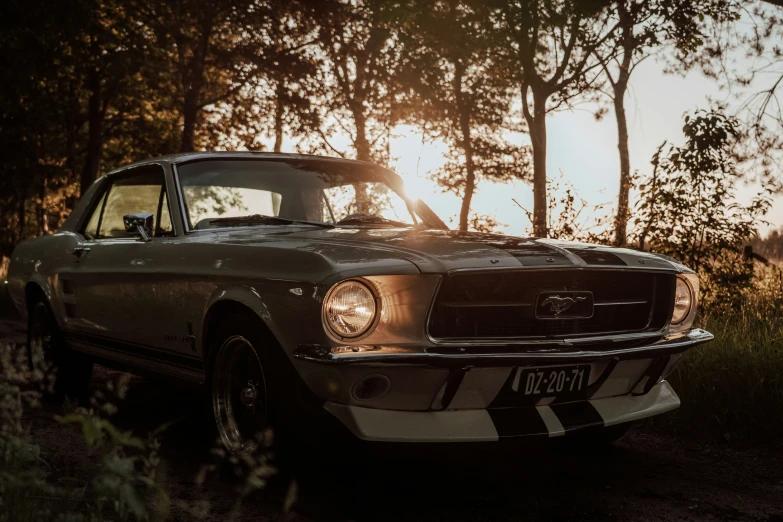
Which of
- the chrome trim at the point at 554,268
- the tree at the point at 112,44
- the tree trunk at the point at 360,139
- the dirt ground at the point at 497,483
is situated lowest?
the dirt ground at the point at 497,483

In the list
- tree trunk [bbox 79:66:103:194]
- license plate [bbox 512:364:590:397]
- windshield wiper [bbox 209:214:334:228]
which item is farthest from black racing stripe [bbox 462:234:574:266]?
tree trunk [bbox 79:66:103:194]

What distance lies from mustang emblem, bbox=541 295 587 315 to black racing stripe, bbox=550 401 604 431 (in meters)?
0.40

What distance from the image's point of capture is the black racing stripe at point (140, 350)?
4.25 m

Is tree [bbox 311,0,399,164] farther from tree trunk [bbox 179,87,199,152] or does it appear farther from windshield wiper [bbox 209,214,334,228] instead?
windshield wiper [bbox 209,214,334,228]

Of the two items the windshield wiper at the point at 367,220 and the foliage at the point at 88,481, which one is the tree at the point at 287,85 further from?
the foliage at the point at 88,481

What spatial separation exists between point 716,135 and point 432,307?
19.1 feet

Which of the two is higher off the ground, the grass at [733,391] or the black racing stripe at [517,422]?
the black racing stripe at [517,422]

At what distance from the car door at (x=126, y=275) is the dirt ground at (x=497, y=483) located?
0.56m

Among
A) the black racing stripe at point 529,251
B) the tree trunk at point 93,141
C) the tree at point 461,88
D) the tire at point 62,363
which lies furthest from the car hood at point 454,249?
the tree trunk at point 93,141

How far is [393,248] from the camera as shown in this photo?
3.55 metres

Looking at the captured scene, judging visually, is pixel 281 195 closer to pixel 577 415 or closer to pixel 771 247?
pixel 577 415

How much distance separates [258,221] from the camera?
462cm

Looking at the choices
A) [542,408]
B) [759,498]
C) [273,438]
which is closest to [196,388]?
[273,438]

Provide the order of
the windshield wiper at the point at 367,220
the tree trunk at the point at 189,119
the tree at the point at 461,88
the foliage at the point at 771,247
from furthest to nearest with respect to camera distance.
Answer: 1. the tree trunk at the point at 189,119
2. the tree at the point at 461,88
3. the foliage at the point at 771,247
4. the windshield wiper at the point at 367,220
